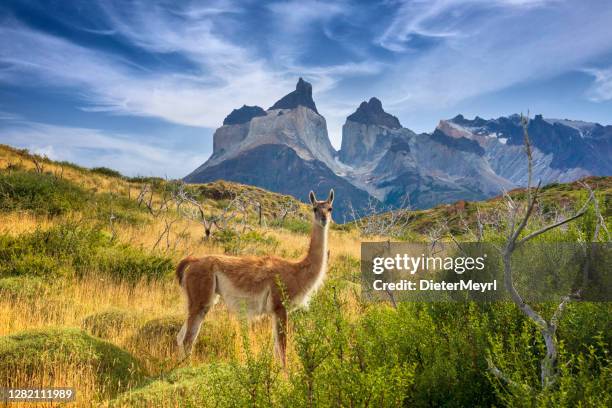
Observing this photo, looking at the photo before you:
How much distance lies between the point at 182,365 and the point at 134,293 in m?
3.43

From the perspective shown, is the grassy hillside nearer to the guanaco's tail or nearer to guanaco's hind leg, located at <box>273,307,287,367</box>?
guanaco's hind leg, located at <box>273,307,287,367</box>

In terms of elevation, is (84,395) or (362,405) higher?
(362,405)

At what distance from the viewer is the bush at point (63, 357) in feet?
14.9

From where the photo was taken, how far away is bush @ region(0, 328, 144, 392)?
14.9ft

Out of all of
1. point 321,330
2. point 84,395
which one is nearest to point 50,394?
point 84,395

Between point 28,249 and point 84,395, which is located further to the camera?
point 28,249

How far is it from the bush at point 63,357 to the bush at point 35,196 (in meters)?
10.1

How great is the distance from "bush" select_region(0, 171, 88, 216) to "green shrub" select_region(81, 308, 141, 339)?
28.8 feet

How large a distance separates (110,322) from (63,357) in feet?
5.53

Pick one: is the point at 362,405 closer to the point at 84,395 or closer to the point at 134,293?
the point at 84,395

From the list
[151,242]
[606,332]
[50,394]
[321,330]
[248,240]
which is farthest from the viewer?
[248,240]

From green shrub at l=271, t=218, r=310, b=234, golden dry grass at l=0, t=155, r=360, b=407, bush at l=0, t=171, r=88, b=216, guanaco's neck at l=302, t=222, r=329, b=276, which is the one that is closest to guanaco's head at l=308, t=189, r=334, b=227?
guanaco's neck at l=302, t=222, r=329, b=276

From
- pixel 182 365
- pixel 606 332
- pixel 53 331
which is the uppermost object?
pixel 606 332

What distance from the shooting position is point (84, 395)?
13.9ft
